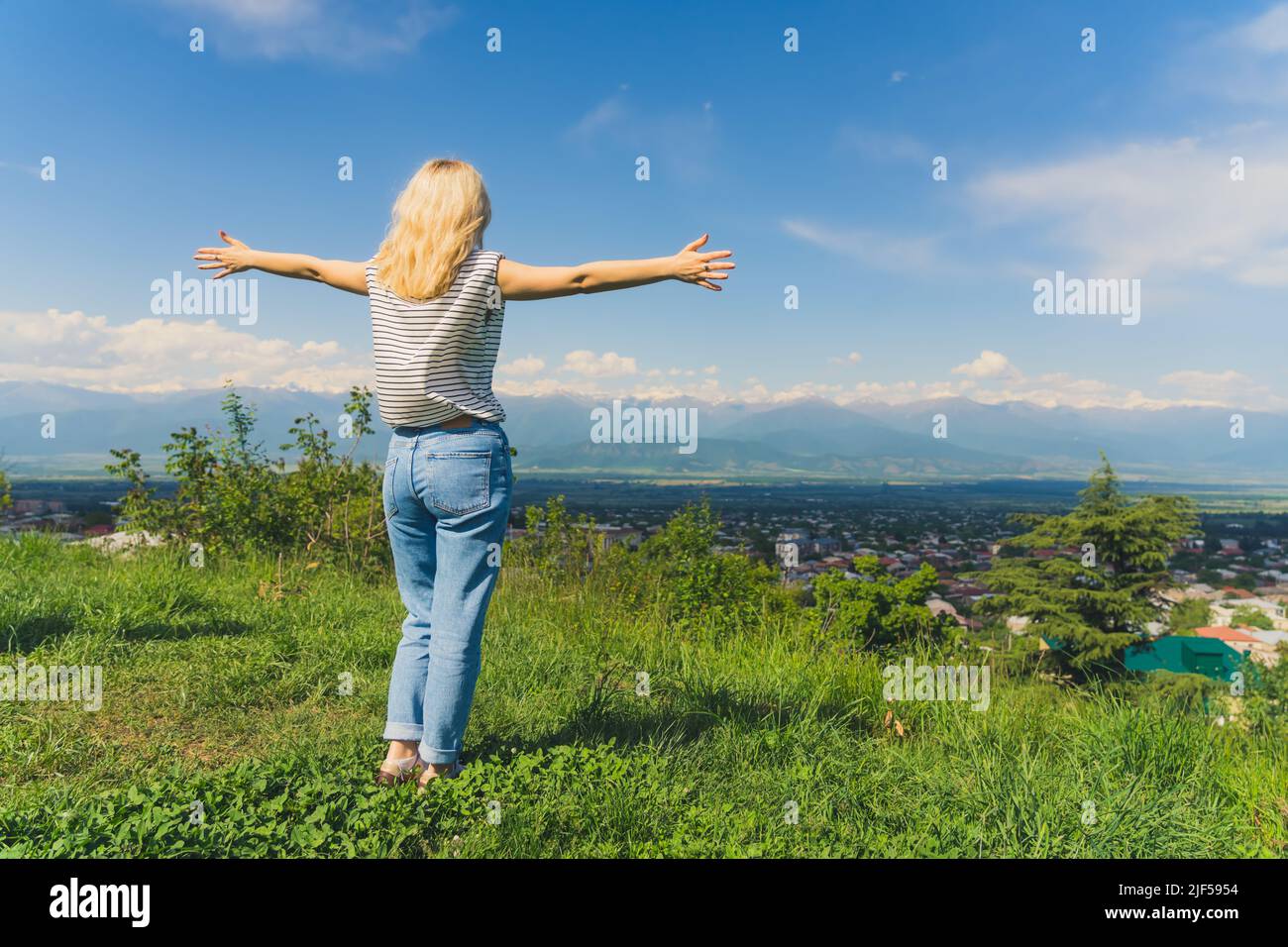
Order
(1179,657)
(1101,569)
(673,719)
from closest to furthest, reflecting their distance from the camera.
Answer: (673,719) < (1179,657) < (1101,569)

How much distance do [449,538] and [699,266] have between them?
1.34 meters

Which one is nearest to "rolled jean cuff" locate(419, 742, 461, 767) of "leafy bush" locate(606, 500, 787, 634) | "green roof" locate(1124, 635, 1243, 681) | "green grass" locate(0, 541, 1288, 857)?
"green grass" locate(0, 541, 1288, 857)

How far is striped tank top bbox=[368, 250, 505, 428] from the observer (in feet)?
9.01

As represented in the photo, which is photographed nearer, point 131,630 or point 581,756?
point 581,756

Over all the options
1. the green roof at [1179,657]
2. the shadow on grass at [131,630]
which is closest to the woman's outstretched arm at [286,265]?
the shadow on grass at [131,630]

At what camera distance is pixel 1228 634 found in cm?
1563

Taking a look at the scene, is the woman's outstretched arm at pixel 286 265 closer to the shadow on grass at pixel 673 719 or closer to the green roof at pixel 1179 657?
the shadow on grass at pixel 673 719

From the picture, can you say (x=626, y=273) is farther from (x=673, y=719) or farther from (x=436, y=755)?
(x=673, y=719)

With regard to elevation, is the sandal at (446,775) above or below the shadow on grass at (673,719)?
above

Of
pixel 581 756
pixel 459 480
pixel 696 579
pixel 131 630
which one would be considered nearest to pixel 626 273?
pixel 459 480

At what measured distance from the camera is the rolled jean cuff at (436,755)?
280cm

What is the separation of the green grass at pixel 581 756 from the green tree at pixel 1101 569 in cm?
963

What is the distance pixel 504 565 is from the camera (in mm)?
7242
